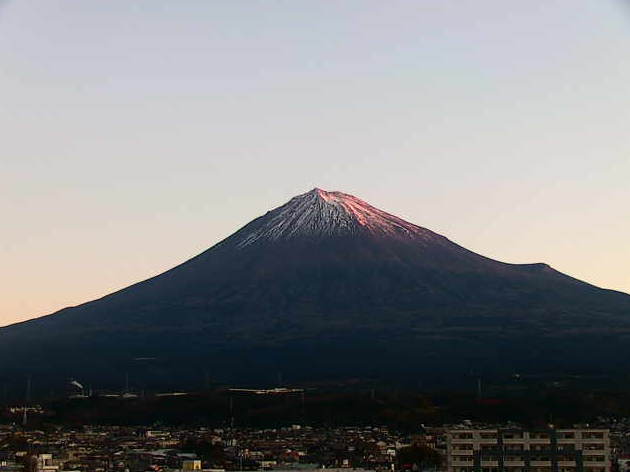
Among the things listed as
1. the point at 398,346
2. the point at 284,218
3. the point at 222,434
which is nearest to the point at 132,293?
the point at 284,218

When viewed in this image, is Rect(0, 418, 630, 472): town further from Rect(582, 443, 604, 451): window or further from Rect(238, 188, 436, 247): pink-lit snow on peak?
Rect(238, 188, 436, 247): pink-lit snow on peak

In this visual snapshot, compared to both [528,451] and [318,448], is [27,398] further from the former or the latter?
[528,451]

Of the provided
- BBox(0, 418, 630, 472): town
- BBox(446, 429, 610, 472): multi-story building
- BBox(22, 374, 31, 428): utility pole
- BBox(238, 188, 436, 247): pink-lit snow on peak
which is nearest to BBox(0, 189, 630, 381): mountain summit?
BBox(238, 188, 436, 247): pink-lit snow on peak

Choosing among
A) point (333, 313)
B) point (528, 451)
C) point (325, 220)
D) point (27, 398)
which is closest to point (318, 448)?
point (528, 451)

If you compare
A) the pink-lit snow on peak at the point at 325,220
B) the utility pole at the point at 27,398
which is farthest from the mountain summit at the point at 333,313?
the utility pole at the point at 27,398

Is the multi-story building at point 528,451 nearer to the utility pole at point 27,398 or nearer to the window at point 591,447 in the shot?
the window at point 591,447

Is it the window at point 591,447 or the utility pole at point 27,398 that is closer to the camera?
the window at point 591,447
